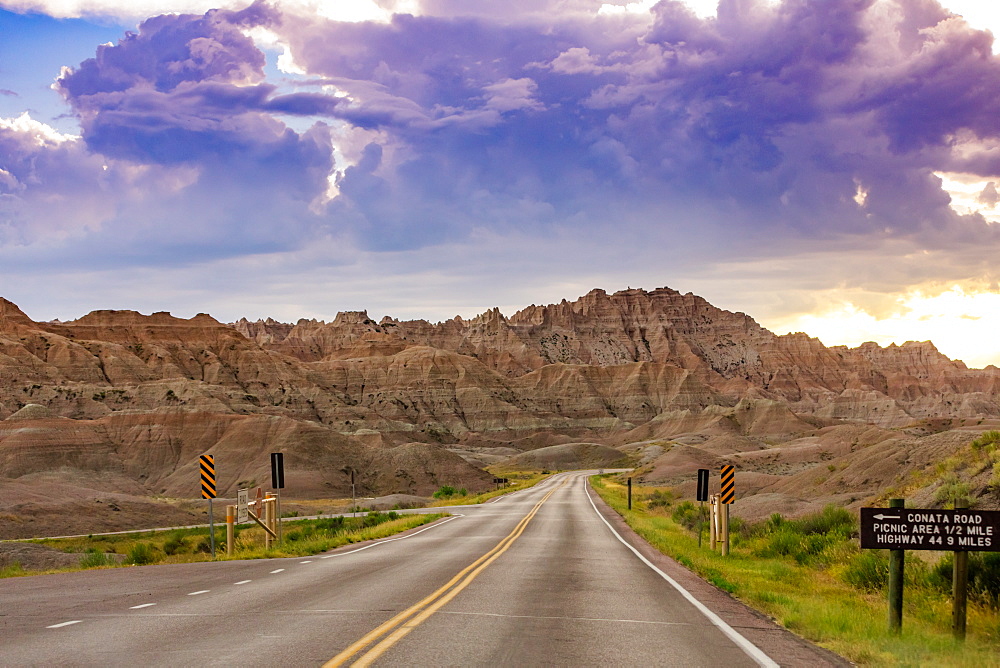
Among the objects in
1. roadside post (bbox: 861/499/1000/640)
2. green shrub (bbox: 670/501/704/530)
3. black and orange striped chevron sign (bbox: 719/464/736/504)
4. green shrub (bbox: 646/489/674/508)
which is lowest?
green shrub (bbox: 646/489/674/508)

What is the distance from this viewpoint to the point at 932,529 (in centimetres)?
1016

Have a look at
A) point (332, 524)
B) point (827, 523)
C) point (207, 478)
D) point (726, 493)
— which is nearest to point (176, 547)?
point (332, 524)

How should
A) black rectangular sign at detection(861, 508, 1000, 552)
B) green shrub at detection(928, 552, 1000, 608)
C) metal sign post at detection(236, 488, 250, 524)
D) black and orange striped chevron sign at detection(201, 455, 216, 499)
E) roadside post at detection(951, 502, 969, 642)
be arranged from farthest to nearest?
black and orange striped chevron sign at detection(201, 455, 216, 499), metal sign post at detection(236, 488, 250, 524), green shrub at detection(928, 552, 1000, 608), roadside post at detection(951, 502, 969, 642), black rectangular sign at detection(861, 508, 1000, 552)

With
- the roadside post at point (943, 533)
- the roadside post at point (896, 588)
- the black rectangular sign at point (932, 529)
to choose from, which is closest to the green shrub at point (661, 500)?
the roadside post at point (896, 588)

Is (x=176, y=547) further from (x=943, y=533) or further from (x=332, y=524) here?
(x=943, y=533)

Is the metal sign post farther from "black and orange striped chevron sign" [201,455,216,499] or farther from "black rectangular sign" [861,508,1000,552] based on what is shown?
"black rectangular sign" [861,508,1000,552]

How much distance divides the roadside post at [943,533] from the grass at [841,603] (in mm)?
680

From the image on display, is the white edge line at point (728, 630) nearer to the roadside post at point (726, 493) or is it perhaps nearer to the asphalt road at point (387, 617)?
the asphalt road at point (387, 617)

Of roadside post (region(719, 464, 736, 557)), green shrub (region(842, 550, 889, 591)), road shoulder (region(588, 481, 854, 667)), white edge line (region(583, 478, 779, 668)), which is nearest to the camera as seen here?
white edge line (region(583, 478, 779, 668))

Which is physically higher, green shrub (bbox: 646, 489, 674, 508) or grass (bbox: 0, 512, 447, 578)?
grass (bbox: 0, 512, 447, 578)

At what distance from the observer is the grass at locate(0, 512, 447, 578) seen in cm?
2411

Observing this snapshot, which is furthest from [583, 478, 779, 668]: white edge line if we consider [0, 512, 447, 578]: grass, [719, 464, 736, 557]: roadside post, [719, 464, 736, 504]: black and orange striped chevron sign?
[0, 512, 447, 578]: grass

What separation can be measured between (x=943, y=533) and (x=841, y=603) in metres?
4.55

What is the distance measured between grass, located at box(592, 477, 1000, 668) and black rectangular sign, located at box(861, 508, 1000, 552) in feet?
3.55
